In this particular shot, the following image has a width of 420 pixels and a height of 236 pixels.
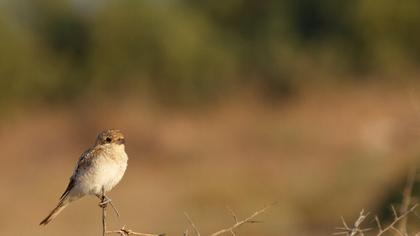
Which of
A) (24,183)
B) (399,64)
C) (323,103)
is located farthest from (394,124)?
(24,183)

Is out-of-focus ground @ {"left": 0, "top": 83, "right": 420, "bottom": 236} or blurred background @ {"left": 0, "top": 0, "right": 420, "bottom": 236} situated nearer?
out-of-focus ground @ {"left": 0, "top": 83, "right": 420, "bottom": 236}

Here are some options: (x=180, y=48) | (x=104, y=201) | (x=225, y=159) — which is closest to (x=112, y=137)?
(x=104, y=201)

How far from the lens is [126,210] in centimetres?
2058

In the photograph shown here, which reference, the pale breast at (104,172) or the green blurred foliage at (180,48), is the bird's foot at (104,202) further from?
the green blurred foliage at (180,48)

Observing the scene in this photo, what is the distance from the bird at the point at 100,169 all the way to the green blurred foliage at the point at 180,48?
2382 cm

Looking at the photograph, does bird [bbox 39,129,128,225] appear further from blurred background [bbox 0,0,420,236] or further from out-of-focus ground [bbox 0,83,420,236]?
blurred background [bbox 0,0,420,236]

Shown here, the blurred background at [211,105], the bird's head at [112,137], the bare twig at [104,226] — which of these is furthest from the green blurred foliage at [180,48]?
the bare twig at [104,226]

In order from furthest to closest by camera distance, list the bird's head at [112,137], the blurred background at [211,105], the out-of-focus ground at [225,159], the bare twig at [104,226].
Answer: the blurred background at [211,105]
the out-of-focus ground at [225,159]
the bird's head at [112,137]
the bare twig at [104,226]

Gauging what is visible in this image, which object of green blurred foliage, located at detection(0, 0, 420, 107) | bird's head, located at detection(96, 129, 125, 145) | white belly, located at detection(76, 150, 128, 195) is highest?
green blurred foliage, located at detection(0, 0, 420, 107)

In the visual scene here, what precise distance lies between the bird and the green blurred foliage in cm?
2382

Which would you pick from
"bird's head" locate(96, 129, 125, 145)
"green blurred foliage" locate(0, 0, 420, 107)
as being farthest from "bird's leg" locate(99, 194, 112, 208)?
"green blurred foliage" locate(0, 0, 420, 107)

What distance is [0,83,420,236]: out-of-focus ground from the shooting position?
19.3 meters

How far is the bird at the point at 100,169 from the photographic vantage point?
7227 mm

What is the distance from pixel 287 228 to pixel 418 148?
3.05 metres
